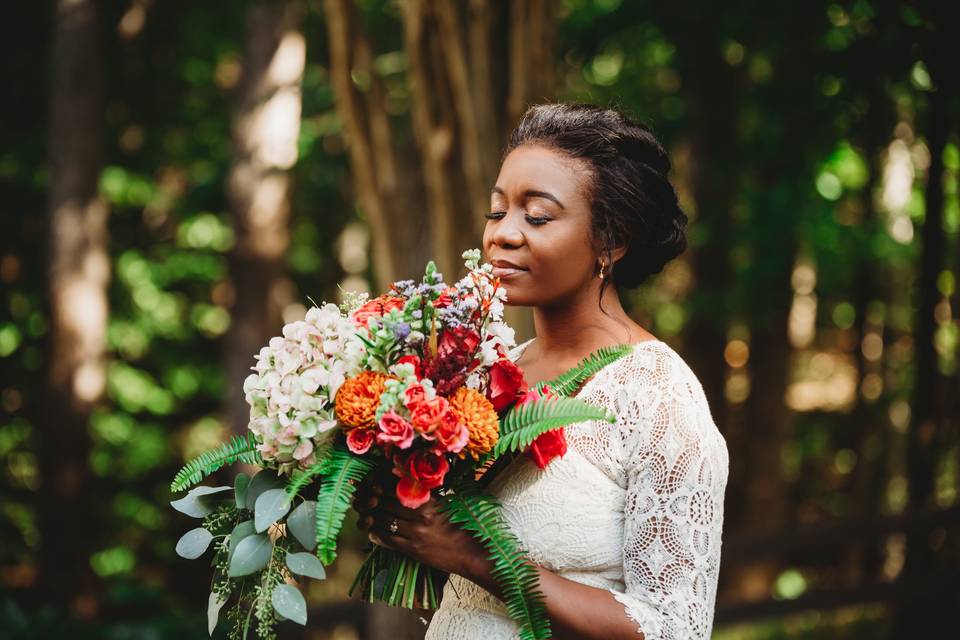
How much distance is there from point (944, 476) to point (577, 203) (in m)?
12.7

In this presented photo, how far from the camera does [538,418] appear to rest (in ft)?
5.90

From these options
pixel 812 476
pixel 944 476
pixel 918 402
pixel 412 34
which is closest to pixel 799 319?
pixel 944 476

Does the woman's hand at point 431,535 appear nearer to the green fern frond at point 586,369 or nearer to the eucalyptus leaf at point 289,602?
the eucalyptus leaf at point 289,602

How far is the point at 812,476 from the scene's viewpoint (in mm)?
15734

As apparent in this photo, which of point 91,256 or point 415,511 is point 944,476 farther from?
point 415,511

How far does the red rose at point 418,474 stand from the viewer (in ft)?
5.82

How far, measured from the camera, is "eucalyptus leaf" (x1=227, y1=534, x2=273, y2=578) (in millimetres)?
1834

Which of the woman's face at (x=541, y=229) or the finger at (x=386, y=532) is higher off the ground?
the woman's face at (x=541, y=229)

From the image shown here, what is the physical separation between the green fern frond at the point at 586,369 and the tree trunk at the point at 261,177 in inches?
219

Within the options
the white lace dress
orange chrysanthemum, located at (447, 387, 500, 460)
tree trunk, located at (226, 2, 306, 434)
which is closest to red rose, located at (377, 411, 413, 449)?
orange chrysanthemum, located at (447, 387, 500, 460)

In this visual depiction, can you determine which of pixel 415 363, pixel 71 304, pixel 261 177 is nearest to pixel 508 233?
pixel 415 363

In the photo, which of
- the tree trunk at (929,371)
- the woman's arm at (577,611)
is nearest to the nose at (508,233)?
the woman's arm at (577,611)

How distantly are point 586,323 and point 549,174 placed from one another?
15.5 inches

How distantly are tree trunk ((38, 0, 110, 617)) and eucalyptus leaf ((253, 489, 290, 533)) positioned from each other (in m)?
6.46
